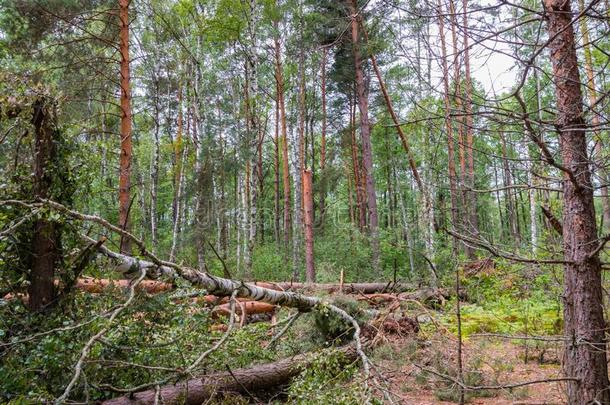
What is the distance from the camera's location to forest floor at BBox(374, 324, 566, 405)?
4.39 metres

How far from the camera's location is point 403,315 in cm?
611

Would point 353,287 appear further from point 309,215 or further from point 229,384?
point 229,384

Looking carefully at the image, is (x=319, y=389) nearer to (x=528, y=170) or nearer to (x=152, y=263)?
(x=152, y=263)

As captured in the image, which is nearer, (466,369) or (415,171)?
(466,369)

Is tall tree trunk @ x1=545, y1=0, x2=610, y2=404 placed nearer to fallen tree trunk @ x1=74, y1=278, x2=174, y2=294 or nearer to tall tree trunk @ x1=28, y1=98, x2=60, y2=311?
fallen tree trunk @ x1=74, y1=278, x2=174, y2=294

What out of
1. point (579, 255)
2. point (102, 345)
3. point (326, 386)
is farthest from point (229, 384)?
point (579, 255)

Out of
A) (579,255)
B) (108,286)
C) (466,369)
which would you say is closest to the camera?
(579,255)

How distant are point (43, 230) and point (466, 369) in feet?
15.9

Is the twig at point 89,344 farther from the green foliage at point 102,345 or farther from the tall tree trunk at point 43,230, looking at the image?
the tall tree trunk at point 43,230

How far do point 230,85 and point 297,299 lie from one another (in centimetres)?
1764

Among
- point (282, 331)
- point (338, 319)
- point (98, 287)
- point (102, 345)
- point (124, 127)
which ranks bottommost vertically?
point (282, 331)

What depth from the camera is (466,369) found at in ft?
16.0

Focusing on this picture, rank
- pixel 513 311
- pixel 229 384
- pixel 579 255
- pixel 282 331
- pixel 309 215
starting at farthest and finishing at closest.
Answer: pixel 309 215 < pixel 513 311 < pixel 282 331 < pixel 229 384 < pixel 579 255

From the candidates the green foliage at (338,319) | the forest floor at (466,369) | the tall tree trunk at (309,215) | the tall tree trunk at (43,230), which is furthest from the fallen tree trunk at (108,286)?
the tall tree trunk at (309,215)
